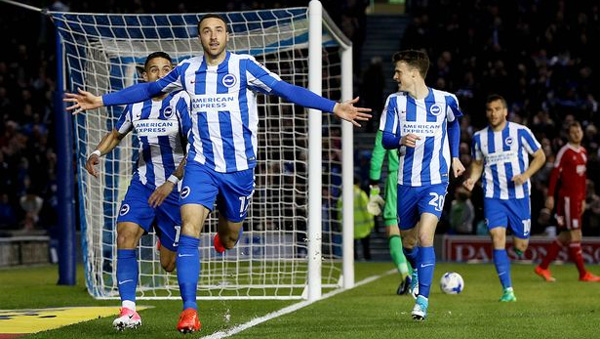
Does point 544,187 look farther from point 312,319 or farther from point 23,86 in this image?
point 312,319

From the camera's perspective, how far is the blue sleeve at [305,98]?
7449 mm

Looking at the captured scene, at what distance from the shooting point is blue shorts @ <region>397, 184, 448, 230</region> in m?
9.23

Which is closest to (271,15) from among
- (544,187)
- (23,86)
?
(544,187)

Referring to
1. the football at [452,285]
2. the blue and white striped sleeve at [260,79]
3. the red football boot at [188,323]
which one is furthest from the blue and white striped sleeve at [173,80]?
the football at [452,285]

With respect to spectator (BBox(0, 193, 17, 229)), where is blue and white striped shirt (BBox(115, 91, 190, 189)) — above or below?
above

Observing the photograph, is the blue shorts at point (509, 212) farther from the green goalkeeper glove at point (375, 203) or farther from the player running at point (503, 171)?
the green goalkeeper glove at point (375, 203)

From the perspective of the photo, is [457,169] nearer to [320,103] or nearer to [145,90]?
[320,103]

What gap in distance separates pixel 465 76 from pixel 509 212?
46.5 feet

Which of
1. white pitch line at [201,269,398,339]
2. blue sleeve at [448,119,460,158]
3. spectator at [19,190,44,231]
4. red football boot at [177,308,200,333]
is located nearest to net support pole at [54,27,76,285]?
white pitch line at [201,269,398,339]

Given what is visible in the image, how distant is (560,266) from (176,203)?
1293 cm

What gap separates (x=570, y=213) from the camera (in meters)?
16.0

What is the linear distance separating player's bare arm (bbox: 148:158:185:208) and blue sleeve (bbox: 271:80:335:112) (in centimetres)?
117

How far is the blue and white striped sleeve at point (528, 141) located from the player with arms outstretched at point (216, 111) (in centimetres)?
503

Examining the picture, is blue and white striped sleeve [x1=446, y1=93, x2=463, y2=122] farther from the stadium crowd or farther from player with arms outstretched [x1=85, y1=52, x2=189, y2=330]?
the stadium crowd
